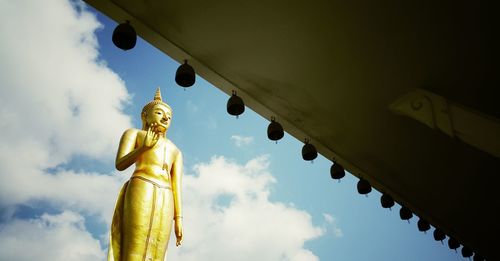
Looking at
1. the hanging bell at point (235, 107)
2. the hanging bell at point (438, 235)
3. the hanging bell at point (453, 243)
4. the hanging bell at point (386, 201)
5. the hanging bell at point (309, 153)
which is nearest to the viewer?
the hanging bell at point (235, 107)

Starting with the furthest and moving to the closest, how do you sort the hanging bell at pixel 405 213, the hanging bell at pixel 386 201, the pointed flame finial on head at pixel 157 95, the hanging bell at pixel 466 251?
1. the hanging bell at pixel 466 251
2. the hanging bell at pixel 405 213
3. the hanging bell at pixel 386 201
4. the pointed flame finial on head at pixel 157 95

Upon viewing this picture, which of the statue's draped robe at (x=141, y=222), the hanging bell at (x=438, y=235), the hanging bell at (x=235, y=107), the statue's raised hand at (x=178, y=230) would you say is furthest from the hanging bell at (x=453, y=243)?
the statue's draped robe at (x=141, y=222)

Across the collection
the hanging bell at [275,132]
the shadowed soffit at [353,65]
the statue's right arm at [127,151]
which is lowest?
the statue's right arm at [127,151]

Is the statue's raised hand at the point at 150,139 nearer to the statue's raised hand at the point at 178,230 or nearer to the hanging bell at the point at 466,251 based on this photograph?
the statue's raised hand at the point at 178,230

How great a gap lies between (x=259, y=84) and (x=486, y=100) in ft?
9.59

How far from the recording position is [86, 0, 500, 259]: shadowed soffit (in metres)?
3.39

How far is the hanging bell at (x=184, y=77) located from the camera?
11.7 feet

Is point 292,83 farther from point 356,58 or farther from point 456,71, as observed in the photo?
point 456,71

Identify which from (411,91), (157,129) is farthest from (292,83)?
(157,129)

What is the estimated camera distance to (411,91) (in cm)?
423

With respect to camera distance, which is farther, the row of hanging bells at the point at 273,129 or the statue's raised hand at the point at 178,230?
the statue's raised hand at the point at 178,230

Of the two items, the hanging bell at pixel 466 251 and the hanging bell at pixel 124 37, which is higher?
the hanging bell at pixel 466 251

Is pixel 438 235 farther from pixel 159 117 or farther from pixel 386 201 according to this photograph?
pixel 159 117

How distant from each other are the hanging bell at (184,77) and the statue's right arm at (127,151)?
2.59 feet
